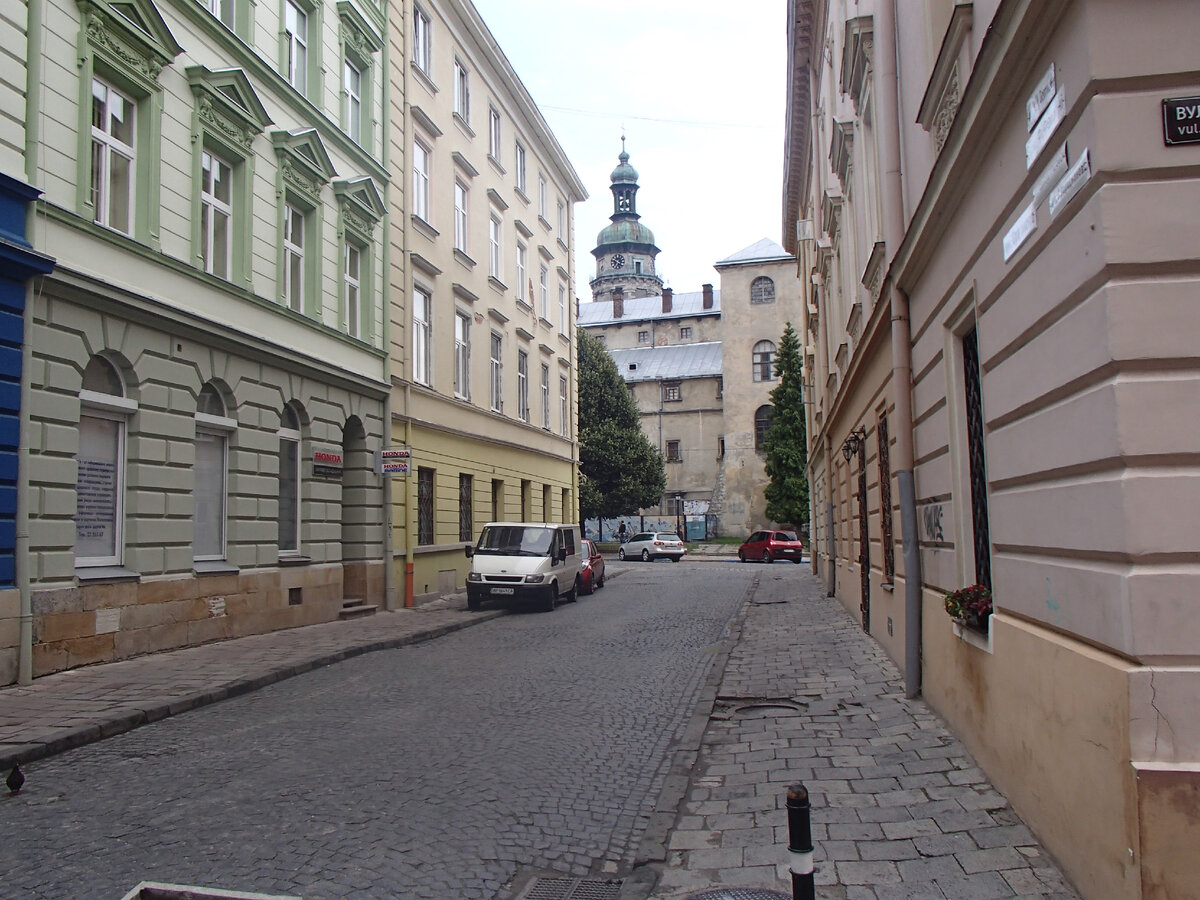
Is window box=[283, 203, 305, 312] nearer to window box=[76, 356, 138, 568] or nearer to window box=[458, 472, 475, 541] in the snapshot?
window box=[76, 356, 138, 568]

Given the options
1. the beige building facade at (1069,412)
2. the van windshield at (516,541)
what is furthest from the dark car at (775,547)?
the beige building facade at (1069,412)

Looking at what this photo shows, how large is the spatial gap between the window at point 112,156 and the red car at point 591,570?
46.3ft

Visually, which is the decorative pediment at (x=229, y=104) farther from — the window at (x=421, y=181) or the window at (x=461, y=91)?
the window at (x=461, y=91)

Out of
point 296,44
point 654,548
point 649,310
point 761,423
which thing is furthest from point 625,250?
point 296,44

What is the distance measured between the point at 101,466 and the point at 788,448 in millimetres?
44570

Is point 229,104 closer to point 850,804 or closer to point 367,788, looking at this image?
point 367,788

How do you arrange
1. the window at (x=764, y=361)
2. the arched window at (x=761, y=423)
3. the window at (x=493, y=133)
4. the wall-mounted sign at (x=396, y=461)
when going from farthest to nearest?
the window at (x=764, y=361) → the arched window at (x=761, y=423) → the window at (x=493, y=133) → the wall-mounted sign at (x=396, y=461)

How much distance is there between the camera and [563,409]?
33375mm

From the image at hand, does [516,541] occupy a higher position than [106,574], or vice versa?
[516,541]

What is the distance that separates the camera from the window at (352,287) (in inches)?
699

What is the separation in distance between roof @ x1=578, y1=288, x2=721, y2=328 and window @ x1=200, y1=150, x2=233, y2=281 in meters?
63.5

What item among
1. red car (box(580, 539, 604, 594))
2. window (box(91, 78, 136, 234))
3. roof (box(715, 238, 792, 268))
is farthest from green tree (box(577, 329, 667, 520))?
window (box(91, 78, 136, 234))

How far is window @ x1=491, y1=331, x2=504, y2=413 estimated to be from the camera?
2627 cm

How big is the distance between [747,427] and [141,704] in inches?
2266
